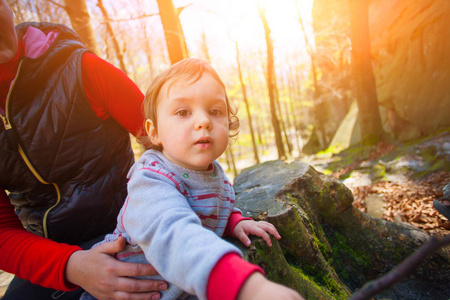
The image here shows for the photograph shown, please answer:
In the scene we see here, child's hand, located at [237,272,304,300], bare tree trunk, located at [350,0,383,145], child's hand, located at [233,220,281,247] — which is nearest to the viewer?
child's hand, located at [237,272,304,300]

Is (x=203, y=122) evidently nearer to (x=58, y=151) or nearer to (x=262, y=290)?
(x=262, y=290)

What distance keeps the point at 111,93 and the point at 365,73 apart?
7992mm

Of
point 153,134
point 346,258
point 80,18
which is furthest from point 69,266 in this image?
point 80,18

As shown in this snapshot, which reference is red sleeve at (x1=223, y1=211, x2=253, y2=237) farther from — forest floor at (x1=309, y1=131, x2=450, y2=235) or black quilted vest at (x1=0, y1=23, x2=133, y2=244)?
forest floor at (x1=309, y1=131, x2=450, y2=235)

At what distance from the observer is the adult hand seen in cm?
114

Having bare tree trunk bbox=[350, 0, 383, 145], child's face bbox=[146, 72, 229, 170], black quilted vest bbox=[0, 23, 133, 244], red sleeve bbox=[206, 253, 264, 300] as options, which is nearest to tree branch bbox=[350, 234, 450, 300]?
red sleeve bbox=[206, 253, 264, 300]

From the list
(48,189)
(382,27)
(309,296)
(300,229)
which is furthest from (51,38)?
(382,27)

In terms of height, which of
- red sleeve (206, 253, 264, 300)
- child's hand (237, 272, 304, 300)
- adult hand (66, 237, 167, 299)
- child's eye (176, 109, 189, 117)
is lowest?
adult hand (66, 237, 167, 299)

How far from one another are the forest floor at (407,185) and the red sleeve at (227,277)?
10.5 ft

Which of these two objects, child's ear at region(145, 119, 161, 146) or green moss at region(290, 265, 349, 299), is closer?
child's ear at region(145, 119, 161, 146)

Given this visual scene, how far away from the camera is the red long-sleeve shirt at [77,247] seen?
2.39 ft

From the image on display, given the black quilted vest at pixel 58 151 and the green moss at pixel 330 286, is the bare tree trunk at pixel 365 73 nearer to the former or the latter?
the green moss at pixel 330 286

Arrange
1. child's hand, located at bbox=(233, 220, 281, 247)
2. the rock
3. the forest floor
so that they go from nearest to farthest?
child's hand, located at bbox=(233, 220, 281, 247) < the rock < the forest floor

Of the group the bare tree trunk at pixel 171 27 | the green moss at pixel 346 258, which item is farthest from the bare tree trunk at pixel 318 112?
the green moss at pixel 346 258
